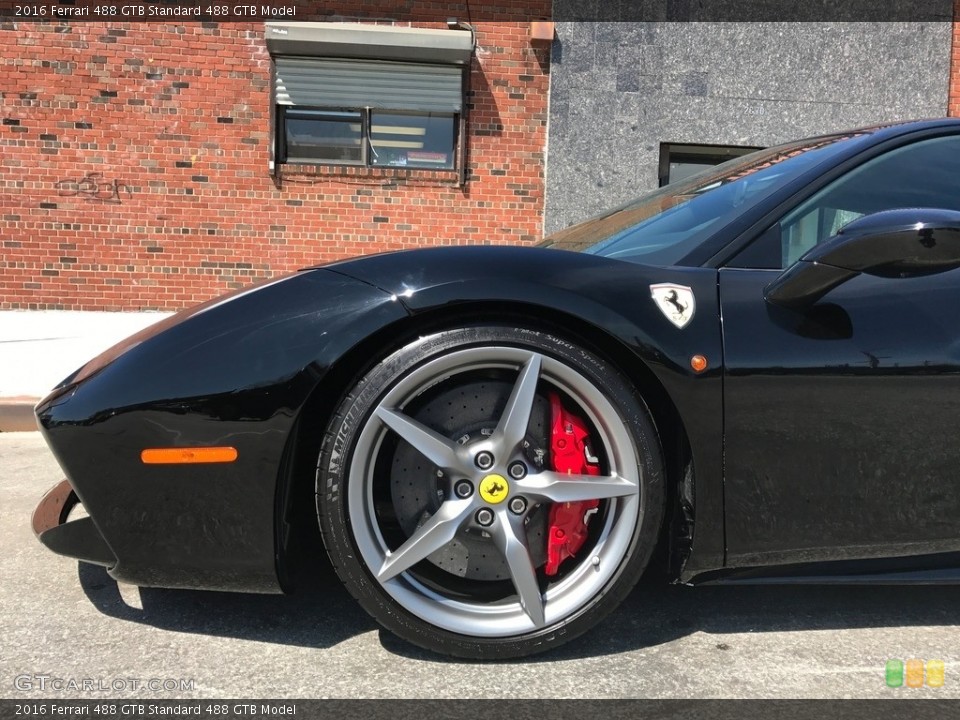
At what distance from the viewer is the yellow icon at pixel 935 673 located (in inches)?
62.9

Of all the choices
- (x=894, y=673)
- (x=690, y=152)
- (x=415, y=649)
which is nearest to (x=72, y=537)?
(x=415, y=649)

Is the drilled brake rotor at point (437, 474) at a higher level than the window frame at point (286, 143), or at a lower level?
lower

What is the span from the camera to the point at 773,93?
317 inches

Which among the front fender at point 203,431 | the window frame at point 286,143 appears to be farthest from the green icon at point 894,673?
the window frame at point 286,143

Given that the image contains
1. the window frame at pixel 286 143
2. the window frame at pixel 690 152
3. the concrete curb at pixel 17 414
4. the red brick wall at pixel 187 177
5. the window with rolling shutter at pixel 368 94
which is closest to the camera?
the concrete curb at pixel 17 414

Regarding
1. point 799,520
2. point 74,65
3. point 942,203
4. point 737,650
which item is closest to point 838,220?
point 942,203

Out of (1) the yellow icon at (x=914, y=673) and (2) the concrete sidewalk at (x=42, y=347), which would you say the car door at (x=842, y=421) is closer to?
(1) the yellow icon at (x=914, y=673)

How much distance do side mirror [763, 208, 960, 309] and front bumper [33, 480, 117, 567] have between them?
1658mm

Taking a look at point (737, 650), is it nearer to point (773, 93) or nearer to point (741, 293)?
point (741, 293)

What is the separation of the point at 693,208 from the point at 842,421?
2.38 feet

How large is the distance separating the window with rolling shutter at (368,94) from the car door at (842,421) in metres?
6.66

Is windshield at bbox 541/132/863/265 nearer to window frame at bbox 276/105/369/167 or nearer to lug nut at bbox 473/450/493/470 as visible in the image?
lug nut at bbox 473/450/493/470

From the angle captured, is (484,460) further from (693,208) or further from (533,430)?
(693,208)

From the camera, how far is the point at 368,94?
25.4 ft
